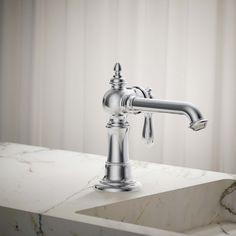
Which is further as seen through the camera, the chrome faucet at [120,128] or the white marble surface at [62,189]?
the chrome faucet at [120,128]

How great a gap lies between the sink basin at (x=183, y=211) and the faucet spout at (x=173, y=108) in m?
0.21

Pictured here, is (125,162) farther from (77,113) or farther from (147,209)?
(77,113)

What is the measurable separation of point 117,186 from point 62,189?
13 cm

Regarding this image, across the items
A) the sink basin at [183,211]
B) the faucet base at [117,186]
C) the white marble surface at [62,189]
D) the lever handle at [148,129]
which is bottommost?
the sink basin at [183,211]

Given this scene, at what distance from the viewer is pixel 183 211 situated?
1315mm

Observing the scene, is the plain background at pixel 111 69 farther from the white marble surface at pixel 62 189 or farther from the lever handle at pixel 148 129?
the lever handle at pixel 148 129

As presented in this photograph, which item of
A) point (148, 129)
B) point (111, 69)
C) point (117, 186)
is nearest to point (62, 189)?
point (117, 186)

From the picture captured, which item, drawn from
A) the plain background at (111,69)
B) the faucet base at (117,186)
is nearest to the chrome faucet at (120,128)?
the faucet base at (117,186)

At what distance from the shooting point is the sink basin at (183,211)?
1.17 meters

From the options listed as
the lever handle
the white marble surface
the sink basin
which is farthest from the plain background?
→ the lever handle

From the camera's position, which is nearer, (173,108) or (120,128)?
(173,108)

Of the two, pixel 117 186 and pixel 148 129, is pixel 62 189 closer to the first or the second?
pixel 117 186

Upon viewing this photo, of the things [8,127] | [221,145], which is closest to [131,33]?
[221,145]

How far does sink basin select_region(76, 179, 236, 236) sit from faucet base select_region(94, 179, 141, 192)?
0.06m
